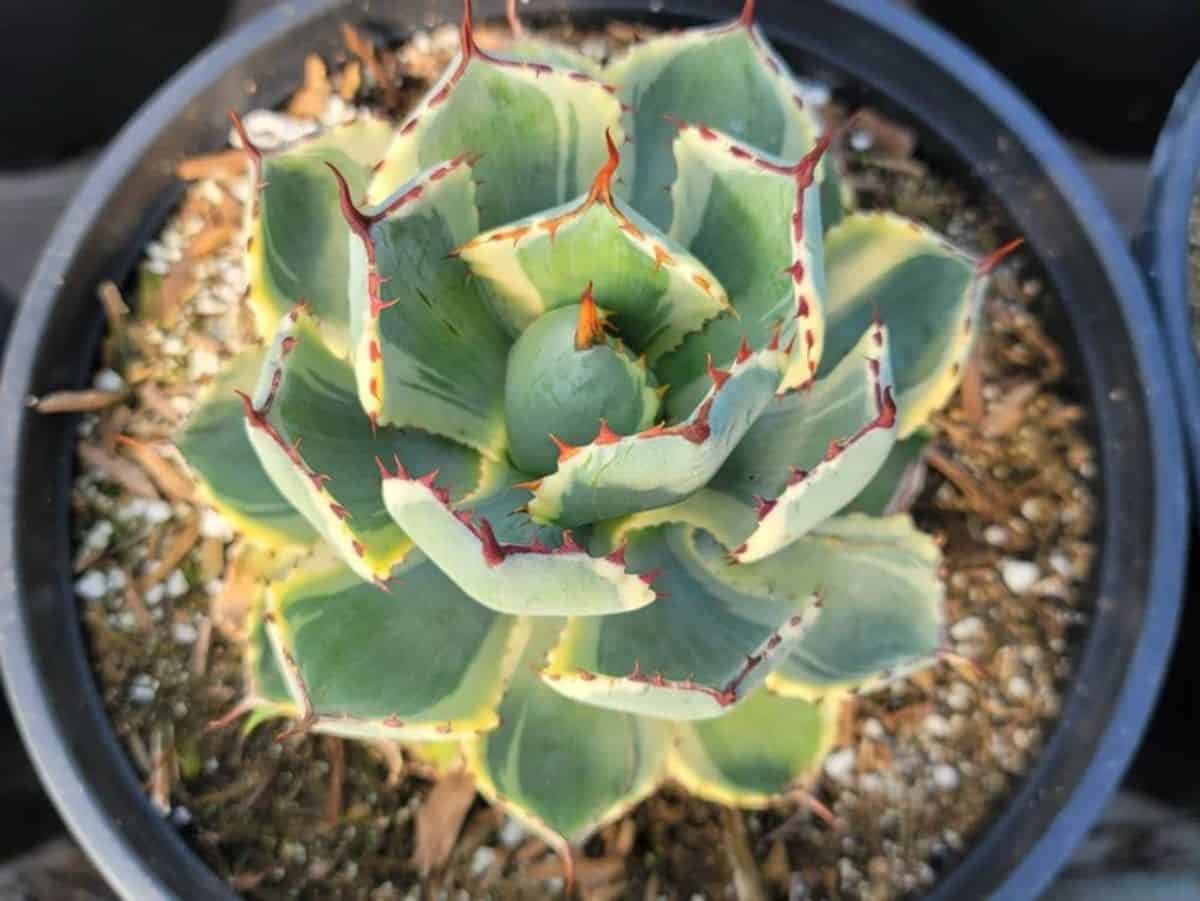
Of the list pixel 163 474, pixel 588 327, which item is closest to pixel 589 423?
pixel 588 327

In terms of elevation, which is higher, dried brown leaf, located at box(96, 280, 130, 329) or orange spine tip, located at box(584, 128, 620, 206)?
orange spine tip, located at box(584, 128, 620, 206)

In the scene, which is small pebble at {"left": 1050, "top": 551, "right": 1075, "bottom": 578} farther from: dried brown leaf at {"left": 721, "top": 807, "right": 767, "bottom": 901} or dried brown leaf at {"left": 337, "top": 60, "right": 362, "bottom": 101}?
dried brown leaf at {"left": 337, "top": 60, "right": 362, "bottom": 101}

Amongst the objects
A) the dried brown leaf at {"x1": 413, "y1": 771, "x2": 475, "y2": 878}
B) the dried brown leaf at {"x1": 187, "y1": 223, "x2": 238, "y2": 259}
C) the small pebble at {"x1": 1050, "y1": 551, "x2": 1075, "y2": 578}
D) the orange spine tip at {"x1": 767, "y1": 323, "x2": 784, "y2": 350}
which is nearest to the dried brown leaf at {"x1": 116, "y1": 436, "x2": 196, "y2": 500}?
the dried brown leaf at {"x1": 187, "y1": 223, "x2": 238, "y2": 259}

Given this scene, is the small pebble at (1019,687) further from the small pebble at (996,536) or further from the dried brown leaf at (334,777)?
the dried brown leaf at (334,777)

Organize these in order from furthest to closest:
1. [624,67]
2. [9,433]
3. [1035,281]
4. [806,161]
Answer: [1035,281], [9,433], [624,67], [806,161]

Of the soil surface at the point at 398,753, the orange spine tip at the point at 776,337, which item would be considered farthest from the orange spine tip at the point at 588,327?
the soil surface at the point at 398,753

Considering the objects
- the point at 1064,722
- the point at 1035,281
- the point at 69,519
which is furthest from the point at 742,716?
the point at 69,519

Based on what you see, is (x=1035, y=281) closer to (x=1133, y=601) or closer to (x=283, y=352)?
(x=1133, y=601)
